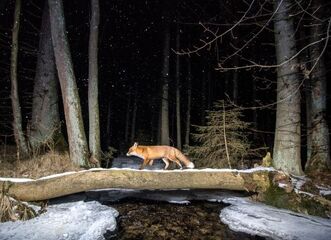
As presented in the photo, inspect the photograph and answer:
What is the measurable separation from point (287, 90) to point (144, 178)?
484 centimetres

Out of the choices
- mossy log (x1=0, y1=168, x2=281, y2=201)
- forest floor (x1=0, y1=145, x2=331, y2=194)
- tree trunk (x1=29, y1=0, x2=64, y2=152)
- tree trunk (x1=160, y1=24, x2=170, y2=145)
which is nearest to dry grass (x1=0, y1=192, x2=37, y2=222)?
mossy log (x1=0, y1=168, x2=281, y2=201)

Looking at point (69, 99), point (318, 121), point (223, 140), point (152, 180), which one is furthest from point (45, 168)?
point (318, 121)

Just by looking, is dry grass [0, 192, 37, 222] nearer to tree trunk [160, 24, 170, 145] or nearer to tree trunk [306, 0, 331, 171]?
tree trunk [306, 0, 331, 171]

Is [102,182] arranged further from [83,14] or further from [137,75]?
[137,75]

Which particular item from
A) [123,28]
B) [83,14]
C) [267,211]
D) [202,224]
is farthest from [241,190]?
[123,28]

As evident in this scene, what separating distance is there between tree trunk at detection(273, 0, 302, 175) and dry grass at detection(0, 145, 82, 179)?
19.8 ft

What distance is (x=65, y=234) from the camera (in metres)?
6.70

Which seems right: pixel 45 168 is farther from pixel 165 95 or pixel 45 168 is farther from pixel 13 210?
pixel 165 95

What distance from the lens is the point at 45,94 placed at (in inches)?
550

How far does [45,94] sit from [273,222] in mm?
9985

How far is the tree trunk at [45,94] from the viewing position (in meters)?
13.5

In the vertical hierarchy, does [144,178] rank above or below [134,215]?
above

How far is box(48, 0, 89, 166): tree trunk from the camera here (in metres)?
11.1

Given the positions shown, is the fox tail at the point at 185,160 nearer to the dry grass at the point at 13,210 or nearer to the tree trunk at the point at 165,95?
the dry grass at the point at 13,210
